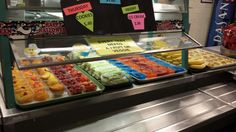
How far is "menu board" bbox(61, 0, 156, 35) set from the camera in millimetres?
1083

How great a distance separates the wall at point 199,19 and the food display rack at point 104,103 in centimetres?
184

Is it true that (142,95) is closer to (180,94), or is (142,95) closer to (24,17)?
(180,94)

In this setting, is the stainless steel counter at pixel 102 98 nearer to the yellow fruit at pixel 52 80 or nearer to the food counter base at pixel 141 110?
the food counter base at pixel 141 110

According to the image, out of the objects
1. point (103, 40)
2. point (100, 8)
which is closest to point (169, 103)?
point (103, 40)

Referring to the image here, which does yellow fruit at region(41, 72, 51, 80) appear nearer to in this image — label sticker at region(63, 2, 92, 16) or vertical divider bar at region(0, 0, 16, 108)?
vertical divider bar at region(0, 0, 16, 108)

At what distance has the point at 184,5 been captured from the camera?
150cm

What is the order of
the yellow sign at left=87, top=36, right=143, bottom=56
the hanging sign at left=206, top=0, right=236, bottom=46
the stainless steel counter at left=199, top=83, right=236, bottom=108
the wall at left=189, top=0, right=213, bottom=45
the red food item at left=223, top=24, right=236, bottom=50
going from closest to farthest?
the yellow sign at left=87, top=36, right=143, bottom=56, the stainless steel counter at left=199, top=83, right=236, bottom=108, the red food item at left=223, top=24, right=236, bottom=50, the wall at left=189, top=0, right=213, bottom=45, the hanging sign at left=206, top=0, right=236, bottom=46

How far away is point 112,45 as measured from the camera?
4.03 ft

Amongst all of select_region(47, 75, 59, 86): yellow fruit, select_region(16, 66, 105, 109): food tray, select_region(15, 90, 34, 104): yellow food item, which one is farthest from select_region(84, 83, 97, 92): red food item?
select_region(15, 90, 34, 104): yellow food item

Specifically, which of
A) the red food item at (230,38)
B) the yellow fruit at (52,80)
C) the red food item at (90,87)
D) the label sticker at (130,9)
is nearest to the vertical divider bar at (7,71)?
the yellow fruit at (52,80)

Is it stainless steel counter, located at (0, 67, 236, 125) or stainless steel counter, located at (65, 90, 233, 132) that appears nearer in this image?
stainless steel counter, located at (0, 67, 236, 125)

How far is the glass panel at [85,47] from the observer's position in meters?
1.02

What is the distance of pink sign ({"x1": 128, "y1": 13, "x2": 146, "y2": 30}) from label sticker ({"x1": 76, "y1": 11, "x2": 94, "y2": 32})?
23 cm

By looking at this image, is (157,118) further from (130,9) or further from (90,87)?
(130,9)
